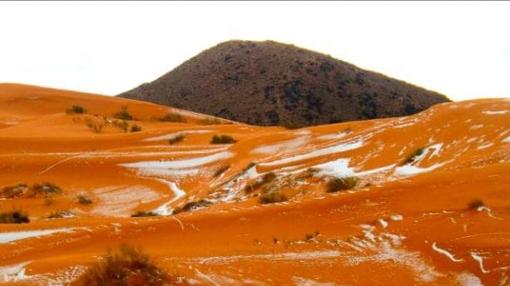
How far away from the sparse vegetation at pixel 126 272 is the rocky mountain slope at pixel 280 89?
49831 millimetres

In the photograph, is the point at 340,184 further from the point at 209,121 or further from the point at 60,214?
the point at 209,121

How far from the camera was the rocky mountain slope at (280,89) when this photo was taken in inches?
2392

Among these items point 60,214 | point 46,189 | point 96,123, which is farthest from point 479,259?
point 96,123

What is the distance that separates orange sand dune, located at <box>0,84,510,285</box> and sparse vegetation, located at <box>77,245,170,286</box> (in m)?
0.44

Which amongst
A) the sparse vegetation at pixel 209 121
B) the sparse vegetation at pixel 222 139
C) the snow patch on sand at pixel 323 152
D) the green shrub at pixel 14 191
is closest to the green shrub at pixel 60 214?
the green shrub at pixel 14 191

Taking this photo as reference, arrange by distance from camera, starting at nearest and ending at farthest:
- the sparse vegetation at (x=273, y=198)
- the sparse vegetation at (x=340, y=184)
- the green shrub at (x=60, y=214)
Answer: the sparse vegetation at (x=273, y=198), the sparse vegetation at (x=340, y=184), the green shrub at (x=60, y=214)

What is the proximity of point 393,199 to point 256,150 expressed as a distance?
11685 mm

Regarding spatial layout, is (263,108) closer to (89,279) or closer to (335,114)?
(335,114)

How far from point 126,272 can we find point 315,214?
4.40m

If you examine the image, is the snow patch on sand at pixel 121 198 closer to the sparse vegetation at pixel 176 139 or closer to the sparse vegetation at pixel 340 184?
the sparse vegetation at pixel 340 184

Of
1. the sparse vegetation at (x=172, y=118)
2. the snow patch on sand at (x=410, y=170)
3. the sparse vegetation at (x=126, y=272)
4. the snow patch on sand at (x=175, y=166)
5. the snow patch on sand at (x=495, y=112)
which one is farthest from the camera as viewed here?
the sparse vegetation at (x=172, y=118)

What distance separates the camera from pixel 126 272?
22.5 feet

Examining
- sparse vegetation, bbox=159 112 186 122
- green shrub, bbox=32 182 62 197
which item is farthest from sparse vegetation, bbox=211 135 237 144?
sparse vegetation, bbox=159 112 186 122

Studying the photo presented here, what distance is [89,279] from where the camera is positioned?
684 centimetres
